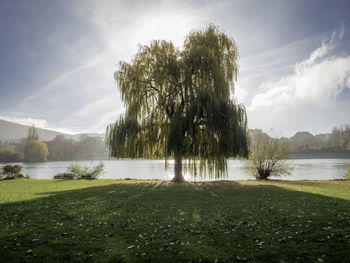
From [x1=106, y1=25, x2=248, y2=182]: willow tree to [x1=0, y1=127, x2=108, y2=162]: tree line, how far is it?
185 feet

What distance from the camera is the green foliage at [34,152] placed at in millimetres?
77688

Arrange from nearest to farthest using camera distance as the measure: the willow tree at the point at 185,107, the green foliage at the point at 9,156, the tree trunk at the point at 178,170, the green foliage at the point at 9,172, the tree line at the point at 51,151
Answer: the willow tree at the point at 185,107 → the tree trunk at the point at 178,170 → the green foliage at the point at 9,172 → the green foliage at the point at 9,156 → the tree line at the point at 51,151

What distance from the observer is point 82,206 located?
9.27m

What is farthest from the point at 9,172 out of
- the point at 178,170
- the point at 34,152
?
the point at 34,152

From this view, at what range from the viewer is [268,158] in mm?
20922

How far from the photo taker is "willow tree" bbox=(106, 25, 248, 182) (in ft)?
49.3

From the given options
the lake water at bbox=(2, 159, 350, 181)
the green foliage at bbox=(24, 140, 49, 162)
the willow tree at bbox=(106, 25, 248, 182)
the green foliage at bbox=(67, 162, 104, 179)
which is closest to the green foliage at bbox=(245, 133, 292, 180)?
the lake water at bbox=(2, 159, 350, 181)

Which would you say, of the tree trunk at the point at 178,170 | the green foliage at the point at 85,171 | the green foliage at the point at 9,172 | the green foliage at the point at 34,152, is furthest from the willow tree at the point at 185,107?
the green foliage at the point at 34,152

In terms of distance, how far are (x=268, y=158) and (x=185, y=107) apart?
10528 millimetres

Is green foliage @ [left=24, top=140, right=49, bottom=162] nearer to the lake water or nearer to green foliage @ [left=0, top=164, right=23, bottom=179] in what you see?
the lake water

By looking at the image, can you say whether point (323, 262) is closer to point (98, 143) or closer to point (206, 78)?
point (206, 78)

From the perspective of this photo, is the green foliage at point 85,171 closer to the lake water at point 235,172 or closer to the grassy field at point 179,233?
the lake water at point 235,172

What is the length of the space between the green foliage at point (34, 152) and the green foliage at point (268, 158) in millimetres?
80632

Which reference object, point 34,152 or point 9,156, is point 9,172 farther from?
point 9,156
